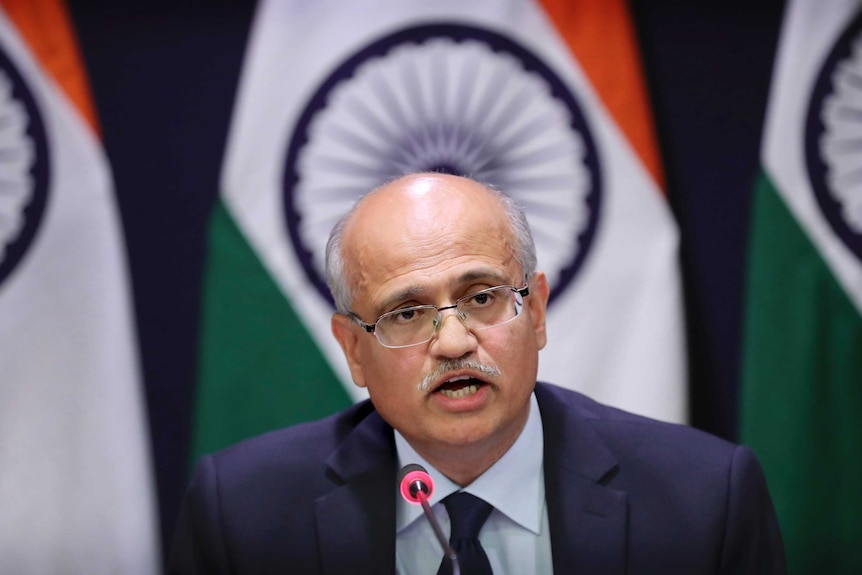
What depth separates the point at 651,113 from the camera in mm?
2596

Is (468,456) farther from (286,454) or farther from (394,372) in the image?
(286,454)

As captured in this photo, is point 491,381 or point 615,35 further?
point 615,35

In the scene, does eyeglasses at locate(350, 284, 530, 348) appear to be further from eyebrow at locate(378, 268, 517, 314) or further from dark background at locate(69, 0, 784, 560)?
dark background at locate(69, 0, 784, 560)

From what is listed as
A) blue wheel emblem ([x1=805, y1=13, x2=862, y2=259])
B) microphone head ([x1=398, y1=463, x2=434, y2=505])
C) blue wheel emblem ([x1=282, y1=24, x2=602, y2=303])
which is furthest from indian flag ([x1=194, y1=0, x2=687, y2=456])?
microphone head ([x1=398, y1=463, x2=434, y2=505])

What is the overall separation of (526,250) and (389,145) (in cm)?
89

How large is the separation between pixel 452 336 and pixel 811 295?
1468mm

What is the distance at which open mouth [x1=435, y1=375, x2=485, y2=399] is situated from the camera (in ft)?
5.26

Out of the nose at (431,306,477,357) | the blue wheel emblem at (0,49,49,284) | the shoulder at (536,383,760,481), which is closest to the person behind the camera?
the nose at (431,306,477,357)

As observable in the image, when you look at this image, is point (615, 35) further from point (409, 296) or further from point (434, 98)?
point (409, 296)

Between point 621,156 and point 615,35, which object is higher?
point 615,35

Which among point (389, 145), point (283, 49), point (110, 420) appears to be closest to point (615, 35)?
point (389, 145)

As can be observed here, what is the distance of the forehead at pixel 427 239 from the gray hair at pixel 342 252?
23 millimetres

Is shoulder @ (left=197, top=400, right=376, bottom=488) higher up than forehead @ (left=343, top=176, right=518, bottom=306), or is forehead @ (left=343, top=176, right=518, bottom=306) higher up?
forehead @ (left=343, top=176, right=518, bottom=306)

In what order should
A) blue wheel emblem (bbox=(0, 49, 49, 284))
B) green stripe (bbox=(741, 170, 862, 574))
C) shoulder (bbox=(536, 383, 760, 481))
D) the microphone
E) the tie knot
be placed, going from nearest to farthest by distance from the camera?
the microphone
the tie knot
shoulder (bbox=(536, 383, 760, 481))
blue wheel emblem (bbox=(0, 49, 49, 284))
green stripe (bbox=(741, 170, 862, 574))
